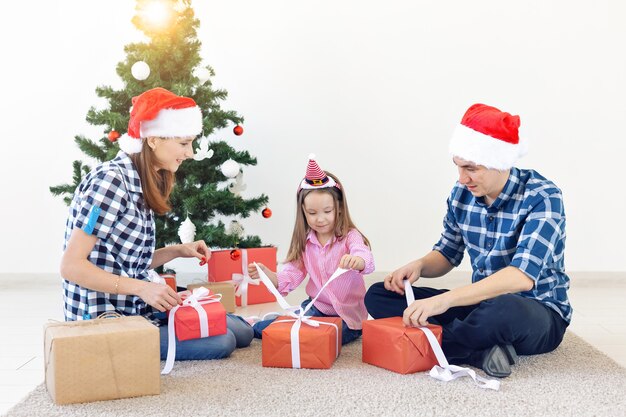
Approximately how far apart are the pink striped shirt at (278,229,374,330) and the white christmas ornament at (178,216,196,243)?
Answer: 64 cm

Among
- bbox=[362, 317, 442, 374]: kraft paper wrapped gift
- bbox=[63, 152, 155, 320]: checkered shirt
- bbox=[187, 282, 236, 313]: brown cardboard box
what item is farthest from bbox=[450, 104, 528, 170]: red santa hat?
bbox=[187, 282, 236, 313]: brown cardboard box

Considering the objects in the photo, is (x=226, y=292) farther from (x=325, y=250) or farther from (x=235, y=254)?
(x=325, y=250)

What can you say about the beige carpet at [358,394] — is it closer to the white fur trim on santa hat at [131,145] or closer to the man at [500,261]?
the man at [500,261]

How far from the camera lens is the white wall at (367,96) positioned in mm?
3668

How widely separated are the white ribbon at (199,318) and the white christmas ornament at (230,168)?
1.04 meters

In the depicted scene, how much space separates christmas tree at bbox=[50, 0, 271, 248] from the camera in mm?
3086

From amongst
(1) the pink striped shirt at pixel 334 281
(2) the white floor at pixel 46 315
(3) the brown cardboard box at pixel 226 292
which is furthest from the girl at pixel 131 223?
(3) the brown cardboard box at pixel 226 292

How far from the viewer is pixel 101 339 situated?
1676 mm

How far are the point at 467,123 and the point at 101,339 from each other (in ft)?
3.73

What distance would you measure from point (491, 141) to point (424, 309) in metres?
0.50

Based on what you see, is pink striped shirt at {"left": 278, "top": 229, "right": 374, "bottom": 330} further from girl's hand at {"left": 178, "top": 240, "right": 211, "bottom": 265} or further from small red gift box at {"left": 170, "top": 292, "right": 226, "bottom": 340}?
small red gift box at {"left": 170, "top": 292, "right": 226, "bottom": 340}

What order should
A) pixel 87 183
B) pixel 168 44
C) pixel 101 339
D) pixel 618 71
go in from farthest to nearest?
pixel 618 71
pixel 168 44
pixel 87 183
pixel 101 339

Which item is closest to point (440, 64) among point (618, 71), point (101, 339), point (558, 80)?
point (558, 80)

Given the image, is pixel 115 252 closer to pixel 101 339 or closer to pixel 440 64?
pixel 101 339
